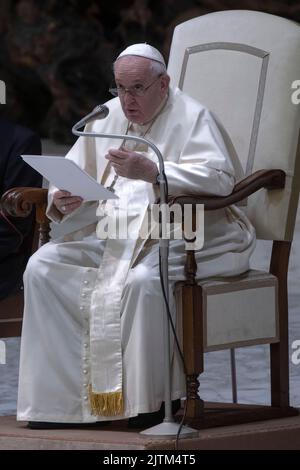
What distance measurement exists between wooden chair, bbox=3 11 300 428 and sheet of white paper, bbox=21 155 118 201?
28cm

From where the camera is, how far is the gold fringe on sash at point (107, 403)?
543 centimetres

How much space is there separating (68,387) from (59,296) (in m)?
0.33

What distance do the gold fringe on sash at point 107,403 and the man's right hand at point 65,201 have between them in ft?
2.29

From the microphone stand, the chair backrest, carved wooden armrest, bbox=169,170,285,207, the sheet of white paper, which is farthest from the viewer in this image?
the chair backrest

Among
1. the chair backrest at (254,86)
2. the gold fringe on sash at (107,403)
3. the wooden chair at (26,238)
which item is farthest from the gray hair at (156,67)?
the gold fringe on sash at (107,403)

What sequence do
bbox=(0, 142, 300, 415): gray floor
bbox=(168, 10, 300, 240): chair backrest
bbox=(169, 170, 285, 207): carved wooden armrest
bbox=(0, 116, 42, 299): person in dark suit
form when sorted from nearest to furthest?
1. bbox=(169, 170, 285, 207): carved wooden armrest
2. bbox=(168, 10, 300, 240): chair backrest
3. bbox=(0, 116, 42, 299): person in dark suit
4. bbox=(0, 142, 300, 415): gray floor

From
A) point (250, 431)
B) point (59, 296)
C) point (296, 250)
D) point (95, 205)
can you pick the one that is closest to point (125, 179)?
point (95, 205)

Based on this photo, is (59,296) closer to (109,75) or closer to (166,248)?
(166,248)

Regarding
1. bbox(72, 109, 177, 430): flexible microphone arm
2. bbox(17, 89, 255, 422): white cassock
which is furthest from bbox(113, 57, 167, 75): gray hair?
bbox(72, 109, 177, 430): flexible microphone arm

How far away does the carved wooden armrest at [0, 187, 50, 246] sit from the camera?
5.71 metres

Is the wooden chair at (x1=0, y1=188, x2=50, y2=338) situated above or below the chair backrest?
below

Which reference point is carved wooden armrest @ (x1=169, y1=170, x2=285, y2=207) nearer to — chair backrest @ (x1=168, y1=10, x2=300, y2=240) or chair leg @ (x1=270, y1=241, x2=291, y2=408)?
chair backrest @ (x1=168, y1=10, x2=300, y2=240)
